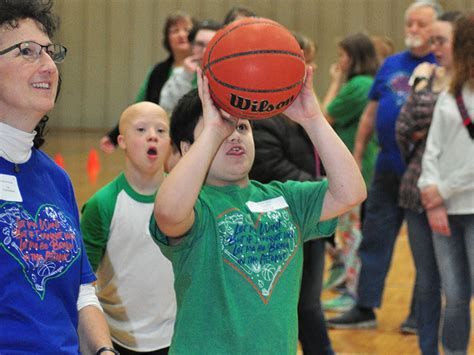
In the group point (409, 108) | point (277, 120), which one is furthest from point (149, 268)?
point (409, 108)

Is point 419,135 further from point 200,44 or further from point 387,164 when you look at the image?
point 200,44

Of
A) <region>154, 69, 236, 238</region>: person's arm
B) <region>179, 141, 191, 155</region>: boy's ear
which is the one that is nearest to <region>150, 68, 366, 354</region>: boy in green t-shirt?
<region>154, 69, 236, 238</region>: person's arm

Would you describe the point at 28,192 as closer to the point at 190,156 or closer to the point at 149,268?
the point at 190,156

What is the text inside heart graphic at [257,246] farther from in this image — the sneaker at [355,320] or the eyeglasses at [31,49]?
the sneaker at [355,320]

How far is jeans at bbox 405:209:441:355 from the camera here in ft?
14.2

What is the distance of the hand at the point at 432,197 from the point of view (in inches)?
154

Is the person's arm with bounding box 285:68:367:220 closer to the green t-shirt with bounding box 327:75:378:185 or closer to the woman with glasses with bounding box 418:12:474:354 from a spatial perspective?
the woman with glasses with bounding box 418:12:474:354

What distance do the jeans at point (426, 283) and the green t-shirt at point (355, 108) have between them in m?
1.66

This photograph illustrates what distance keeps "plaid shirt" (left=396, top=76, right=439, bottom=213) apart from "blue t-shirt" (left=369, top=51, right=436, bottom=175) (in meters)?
0.53

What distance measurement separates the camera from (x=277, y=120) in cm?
368

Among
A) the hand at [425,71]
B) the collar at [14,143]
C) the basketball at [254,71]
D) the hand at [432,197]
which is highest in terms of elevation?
the basketball at [254,71]

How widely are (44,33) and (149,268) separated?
4.12ft

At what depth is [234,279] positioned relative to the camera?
90.6 inches

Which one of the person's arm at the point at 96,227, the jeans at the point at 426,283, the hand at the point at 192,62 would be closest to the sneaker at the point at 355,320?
the jeans at the point at 426,283
